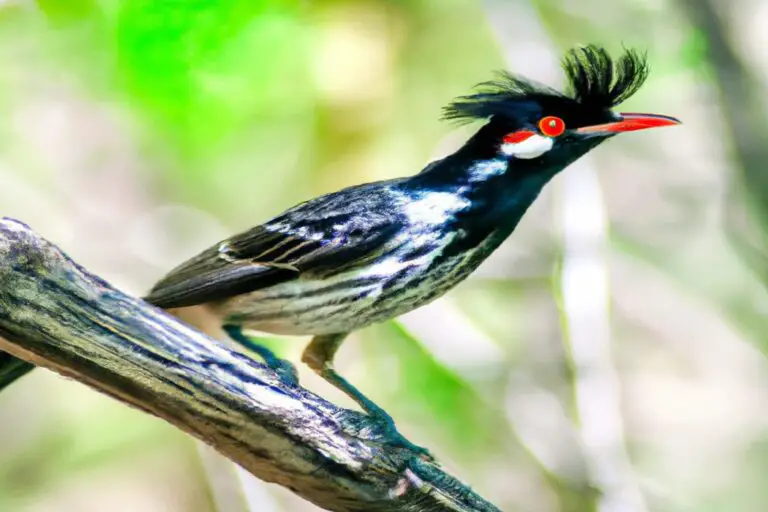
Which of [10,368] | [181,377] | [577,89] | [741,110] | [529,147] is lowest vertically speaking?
[181,377]

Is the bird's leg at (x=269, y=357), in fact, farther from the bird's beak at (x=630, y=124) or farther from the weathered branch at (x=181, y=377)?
the bird's beak at (x=630, y=124)

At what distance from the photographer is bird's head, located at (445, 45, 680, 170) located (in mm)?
3133

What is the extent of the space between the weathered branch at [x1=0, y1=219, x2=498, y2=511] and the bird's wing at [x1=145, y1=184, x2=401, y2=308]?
51 cm

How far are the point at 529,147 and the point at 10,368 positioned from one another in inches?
76.9

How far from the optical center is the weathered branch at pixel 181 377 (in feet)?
8.29

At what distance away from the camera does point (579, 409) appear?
16.0 ft

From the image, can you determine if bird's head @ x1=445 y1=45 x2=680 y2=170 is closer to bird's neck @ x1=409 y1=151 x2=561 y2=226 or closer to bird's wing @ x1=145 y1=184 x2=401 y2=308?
bird's neck @ x1=409 y1=151 x2=561 y2=226

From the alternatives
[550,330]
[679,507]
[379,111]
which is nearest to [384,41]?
[379,111]

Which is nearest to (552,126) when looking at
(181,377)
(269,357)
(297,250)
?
(297,250)

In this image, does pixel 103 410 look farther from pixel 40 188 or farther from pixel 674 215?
pixel 674 215

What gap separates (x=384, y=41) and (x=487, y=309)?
6.91ft

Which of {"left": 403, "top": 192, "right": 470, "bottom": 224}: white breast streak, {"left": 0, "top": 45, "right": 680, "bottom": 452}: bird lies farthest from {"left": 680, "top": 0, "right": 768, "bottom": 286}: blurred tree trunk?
{"left": 403, "top": 192, "right": 470, "bottom": 224}: white breast streak

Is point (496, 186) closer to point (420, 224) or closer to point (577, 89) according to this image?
point (420, 224)

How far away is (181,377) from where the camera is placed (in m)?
2.64
